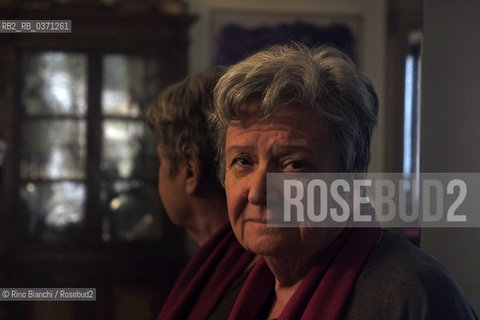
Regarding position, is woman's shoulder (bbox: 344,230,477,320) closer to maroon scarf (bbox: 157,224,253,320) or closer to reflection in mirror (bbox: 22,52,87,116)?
maroon scarf (bbox: 157,224,253,320)

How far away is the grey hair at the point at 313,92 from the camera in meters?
0.59

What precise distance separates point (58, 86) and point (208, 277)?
51.4 inches

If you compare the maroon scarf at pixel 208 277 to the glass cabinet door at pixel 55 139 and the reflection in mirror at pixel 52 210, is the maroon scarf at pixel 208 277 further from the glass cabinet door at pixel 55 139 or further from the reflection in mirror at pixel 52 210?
the glass cabinet door at pixel 55 139

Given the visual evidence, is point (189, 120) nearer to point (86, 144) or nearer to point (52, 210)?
point (52, 210)

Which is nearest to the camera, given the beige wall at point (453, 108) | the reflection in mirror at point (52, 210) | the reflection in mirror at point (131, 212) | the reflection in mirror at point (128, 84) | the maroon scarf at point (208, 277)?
the beige wall at point (453, 108)

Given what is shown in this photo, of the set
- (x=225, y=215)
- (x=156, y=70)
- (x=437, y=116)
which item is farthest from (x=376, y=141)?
(x=156, y=70)

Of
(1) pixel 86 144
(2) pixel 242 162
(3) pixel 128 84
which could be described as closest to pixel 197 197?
(2) pixel 242 162

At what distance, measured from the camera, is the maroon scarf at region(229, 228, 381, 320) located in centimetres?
59

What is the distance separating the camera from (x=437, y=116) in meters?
0.79

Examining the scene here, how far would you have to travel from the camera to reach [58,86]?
2018 mm

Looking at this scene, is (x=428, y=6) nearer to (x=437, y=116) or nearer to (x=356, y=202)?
(x=437, y=116)

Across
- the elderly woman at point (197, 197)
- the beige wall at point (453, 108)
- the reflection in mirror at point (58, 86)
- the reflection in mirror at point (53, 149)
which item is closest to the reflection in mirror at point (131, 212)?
the reflection in mirror at point (53, 149)

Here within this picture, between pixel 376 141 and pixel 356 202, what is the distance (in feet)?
0.56

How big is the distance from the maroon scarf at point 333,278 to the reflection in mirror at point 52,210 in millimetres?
647
